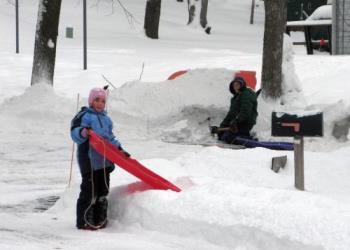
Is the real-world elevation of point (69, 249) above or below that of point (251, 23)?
below

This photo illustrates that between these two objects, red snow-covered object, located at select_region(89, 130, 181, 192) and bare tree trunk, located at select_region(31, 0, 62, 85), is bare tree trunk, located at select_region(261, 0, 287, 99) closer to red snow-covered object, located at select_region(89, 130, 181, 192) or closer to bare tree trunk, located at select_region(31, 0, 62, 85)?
bare tree trunk, located at select_region(31, 0, 62, 85)

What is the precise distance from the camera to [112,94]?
15.9 metres

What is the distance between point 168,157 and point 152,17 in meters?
18.7

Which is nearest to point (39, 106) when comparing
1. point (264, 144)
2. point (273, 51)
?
point (273, 51)

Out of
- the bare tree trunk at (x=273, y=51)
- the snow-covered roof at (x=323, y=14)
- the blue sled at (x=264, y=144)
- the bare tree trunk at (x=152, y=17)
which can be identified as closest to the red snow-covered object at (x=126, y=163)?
the blue sled at (x=264, y=144)

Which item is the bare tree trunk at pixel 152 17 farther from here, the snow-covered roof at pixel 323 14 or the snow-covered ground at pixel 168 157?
the snow-covered roof at pixel 323 14

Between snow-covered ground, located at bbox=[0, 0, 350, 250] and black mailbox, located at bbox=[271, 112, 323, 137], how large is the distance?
0.65m

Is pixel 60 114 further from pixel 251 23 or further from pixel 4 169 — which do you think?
pixel 251 23

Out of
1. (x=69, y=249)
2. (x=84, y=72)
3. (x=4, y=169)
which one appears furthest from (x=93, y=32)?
(x=69, y=249)

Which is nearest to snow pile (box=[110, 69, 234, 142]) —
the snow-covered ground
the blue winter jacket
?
the snow-covered ground

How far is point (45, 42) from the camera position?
640 inches

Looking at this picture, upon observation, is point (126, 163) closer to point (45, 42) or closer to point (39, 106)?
point (39, 106)

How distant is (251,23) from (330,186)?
3790 centimetres

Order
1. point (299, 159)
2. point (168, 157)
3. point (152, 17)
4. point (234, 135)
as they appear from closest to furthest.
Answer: point (299, 159), point (168, 157), point (234, 135), point (152, 17)
